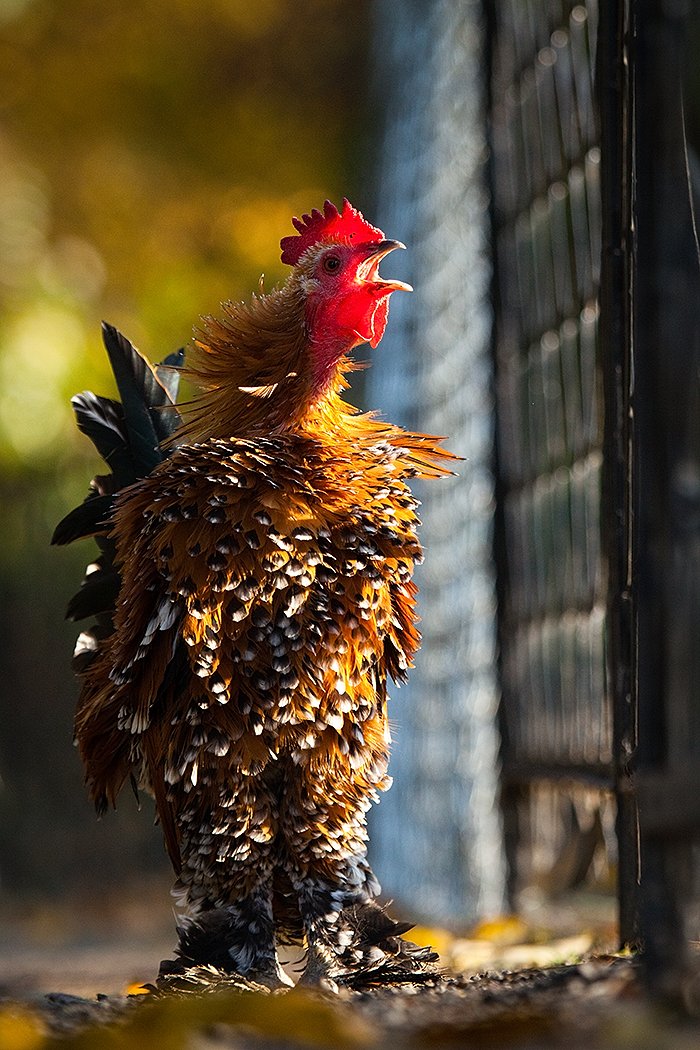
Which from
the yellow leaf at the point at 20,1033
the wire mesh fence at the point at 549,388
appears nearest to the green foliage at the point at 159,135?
the wire mesh fence at the point at 549,388

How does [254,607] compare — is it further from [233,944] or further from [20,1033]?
[20,1033]

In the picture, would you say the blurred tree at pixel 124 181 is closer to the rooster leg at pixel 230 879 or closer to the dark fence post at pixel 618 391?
the dark fence post at pixel 618 391

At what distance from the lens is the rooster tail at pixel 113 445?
2824 millimetres

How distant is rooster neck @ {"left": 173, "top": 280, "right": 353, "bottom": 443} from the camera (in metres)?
2.50

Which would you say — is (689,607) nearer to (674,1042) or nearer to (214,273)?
(674,1042)

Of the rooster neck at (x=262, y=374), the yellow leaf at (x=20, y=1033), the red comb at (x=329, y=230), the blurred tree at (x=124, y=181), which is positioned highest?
the blurred tree at (x=124, y=181)

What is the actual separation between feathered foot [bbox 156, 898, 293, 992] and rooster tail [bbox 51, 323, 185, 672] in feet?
2.56

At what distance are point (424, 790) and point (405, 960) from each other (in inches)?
112

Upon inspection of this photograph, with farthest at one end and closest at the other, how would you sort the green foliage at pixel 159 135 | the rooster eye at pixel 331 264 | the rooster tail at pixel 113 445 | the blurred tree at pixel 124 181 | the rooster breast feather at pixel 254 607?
1. the green foliage at pixel 159 135
2. the blurred tree at pixel 124 181
3. the rooster tail at pixel 113 445
4. the rooster eye at pixel 331 264
5. the rooster breast feather at pixel 254 607

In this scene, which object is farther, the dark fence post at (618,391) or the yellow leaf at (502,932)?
the yellow leaf at (502,932)

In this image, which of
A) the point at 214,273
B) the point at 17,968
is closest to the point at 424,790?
the point at 17,968

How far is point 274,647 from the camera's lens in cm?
225

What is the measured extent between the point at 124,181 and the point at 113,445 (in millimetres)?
6006

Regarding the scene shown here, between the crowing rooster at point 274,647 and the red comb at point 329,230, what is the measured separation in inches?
1.6
